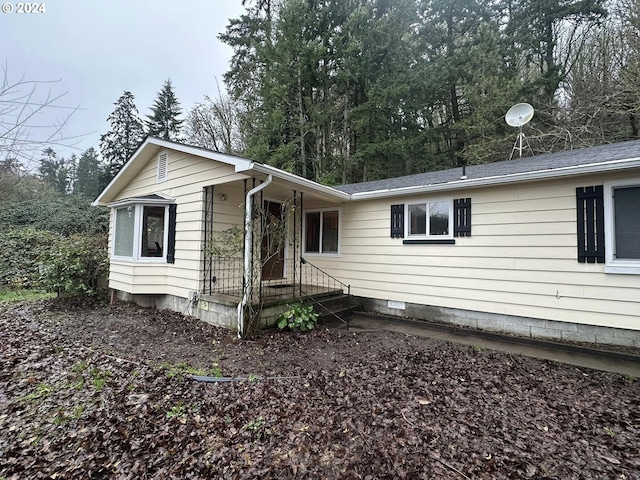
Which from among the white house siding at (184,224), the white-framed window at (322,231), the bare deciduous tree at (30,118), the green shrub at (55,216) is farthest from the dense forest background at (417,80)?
the bare deciduous tree at (30,118)

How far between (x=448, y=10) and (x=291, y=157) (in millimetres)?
8778

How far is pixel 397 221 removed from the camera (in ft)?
20.2

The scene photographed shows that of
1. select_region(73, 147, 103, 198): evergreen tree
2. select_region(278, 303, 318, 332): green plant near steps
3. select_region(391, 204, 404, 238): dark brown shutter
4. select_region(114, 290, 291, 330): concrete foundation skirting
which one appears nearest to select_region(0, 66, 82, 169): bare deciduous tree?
select_region(114, 290, 291, 330): concrete foundation skirting

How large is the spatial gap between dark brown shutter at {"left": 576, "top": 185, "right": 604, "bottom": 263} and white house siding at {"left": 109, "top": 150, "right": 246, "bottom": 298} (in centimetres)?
562

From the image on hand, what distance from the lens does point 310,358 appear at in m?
3.97

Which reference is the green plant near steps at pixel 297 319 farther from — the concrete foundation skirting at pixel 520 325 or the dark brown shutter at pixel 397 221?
the dark brown shutter at pixel 397 221

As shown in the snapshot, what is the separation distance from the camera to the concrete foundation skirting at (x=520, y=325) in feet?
13.5

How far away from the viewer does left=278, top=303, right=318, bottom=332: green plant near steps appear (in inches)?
201

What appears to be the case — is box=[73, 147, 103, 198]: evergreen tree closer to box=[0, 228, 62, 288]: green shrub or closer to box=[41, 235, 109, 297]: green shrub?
box=[0, 228, 62, 288]: green shrub

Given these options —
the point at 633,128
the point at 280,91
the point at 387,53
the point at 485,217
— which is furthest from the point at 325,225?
the point at 633,128

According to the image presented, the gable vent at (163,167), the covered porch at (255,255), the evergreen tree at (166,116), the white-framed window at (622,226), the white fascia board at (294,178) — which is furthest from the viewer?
the evergreen tree at (166,116)

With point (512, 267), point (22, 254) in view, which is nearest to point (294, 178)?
point (512, 267)

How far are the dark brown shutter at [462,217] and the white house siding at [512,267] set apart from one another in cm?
8

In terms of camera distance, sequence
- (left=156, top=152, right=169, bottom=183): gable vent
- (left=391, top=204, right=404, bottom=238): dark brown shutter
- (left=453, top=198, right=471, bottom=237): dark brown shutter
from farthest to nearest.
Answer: (left=156, top=152, right=169, bottom=183): gable vent → (left=391, top=204, right=404, bottom=238): dark brown shutter → (left=453, top=198, right=471, bottom=237): dark brown shutter
